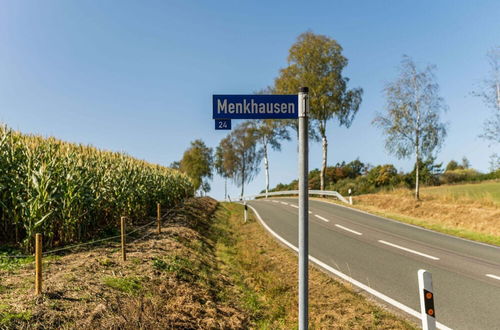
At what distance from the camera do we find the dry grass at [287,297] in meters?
4.83

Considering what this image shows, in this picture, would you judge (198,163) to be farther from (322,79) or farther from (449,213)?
(449,213)

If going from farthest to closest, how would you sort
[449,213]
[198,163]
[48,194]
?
[198,163] → [449,213] → [48,194]

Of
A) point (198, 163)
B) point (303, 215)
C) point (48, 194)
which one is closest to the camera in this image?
point (303, 215)

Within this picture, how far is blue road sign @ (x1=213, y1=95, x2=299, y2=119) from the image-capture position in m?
3.40

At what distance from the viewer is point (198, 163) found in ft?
172

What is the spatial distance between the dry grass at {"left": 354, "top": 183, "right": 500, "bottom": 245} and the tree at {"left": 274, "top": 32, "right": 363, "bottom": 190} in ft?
35.3

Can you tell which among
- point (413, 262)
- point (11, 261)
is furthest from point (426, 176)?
point (11, 261)

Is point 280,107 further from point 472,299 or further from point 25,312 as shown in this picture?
point 472,299

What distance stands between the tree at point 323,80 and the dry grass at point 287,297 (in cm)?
2306

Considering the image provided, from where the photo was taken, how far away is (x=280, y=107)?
11.2 ft

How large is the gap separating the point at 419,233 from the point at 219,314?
1091 centimetres

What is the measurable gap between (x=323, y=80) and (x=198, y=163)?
29.1 m

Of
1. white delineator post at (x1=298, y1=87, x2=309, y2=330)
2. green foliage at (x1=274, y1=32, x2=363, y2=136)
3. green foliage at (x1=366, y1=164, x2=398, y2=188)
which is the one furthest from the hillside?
green foliage at (x1=366, y1=164, x2=398, y2=188)

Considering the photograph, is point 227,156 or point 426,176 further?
point 227,156
